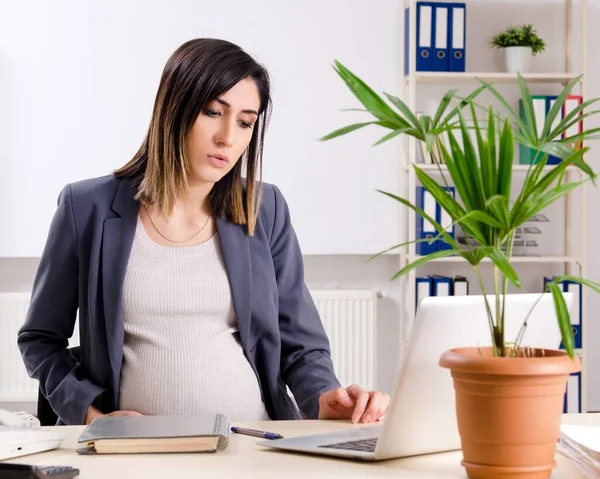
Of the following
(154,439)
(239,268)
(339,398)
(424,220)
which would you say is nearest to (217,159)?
(239,268)

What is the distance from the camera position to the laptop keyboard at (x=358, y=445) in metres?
1.25

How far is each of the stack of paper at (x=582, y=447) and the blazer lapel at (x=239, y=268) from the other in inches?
24.7

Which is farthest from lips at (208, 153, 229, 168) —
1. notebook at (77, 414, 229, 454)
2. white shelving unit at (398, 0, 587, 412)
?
white shelving unit at (398, 0, 587, 412)

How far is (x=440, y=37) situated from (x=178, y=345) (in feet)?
9.34

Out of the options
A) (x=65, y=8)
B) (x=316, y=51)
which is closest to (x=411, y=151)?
(x=316, y=51)

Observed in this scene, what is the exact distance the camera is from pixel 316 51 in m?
4.34

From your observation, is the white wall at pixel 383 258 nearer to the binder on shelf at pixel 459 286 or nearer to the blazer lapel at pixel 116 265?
the binder on shelf at pixel 459 286

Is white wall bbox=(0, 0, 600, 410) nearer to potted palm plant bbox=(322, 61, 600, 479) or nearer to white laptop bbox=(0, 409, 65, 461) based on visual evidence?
white laptop bbox=(0, 409, 65, 461)

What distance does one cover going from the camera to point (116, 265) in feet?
5.78

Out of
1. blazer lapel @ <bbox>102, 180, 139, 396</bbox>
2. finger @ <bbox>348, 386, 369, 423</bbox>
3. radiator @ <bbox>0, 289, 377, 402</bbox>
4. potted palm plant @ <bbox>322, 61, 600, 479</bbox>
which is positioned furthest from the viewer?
radiator @ <bbox>0, 289, 377, 402</bbox>

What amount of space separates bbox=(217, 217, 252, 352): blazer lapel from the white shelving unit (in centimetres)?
235

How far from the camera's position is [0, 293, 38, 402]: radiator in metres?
4.20

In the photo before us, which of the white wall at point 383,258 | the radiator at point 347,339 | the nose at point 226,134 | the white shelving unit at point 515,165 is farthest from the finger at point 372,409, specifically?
the white wall at point 383,258

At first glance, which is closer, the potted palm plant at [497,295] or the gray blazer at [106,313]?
the potted palm plant at [497,295]
